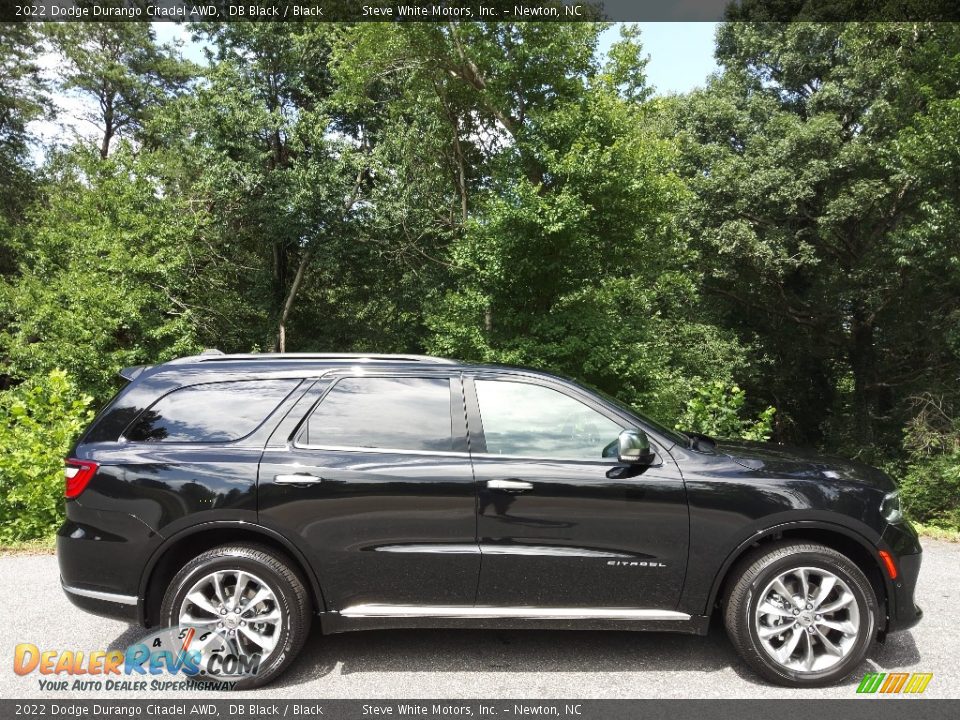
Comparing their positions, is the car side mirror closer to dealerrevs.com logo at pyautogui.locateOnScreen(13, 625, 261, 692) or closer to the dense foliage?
dealerrevs.com logo at pyautogui.locateOnScreen(13, 625, 261, 692)

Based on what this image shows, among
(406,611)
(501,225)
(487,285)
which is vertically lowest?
(406,611)

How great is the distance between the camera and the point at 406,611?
3691 millimetres

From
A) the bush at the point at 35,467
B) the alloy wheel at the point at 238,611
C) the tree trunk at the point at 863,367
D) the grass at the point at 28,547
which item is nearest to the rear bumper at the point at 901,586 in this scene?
the alloy wheel at the point at 238,611

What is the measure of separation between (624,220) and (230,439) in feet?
42.1

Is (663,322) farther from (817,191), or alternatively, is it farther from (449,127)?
(449,127)

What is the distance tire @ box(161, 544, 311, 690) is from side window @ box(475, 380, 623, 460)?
1.33 meters

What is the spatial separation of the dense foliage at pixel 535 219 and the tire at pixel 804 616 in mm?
7723

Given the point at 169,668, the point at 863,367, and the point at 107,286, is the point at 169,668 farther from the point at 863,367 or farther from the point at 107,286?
the point at 863,367

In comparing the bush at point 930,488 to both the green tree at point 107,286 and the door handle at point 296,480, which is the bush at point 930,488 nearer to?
the door handle at point 296,480

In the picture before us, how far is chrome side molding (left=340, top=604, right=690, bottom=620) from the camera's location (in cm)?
367

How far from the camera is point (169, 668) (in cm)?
373

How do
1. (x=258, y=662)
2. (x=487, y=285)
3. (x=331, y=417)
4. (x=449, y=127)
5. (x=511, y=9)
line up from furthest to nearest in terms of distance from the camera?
(x=449, y=127)
(x=511, y=9)
(x=487, y=285)
(x=331, y=417)
(x=258, y=662)

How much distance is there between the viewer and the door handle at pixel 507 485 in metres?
3.69

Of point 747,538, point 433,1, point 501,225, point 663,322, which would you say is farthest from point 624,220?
point 747,538
